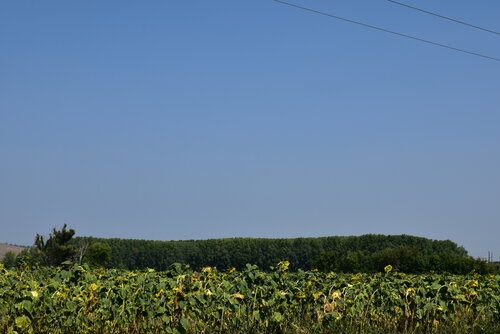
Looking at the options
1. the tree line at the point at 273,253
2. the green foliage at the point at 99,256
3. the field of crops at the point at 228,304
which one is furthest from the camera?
the green foliage at the point at 99,256

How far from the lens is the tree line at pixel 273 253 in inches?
1328

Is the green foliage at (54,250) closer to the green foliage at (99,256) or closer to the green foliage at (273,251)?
the green foliage at (99,256)

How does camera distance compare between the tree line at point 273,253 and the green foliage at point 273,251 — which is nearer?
the tree line at point 273,253

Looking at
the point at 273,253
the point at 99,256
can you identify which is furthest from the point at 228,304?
the point at 273,253

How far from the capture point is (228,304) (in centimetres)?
751

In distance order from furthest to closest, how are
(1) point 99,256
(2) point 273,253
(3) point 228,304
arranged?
(2) point 273,253 → (1) point 99,256 → (3) point 228,304

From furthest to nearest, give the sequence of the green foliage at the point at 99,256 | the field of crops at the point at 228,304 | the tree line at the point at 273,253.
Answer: the green foliage at the point at 99,256
the tree line at the point at 273,253
the field of crops at the point at 228,304

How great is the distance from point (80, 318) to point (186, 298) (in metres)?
1.29

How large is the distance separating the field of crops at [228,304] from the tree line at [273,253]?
76.5 ft

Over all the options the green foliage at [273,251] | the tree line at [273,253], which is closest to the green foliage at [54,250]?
the tree line at [273,253]

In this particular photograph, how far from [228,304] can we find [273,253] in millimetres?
38736

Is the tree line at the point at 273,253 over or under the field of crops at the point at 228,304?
over

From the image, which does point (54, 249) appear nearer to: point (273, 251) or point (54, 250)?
point (54, 250)

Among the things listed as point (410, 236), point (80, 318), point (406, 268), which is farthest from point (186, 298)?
point (410, 236)
